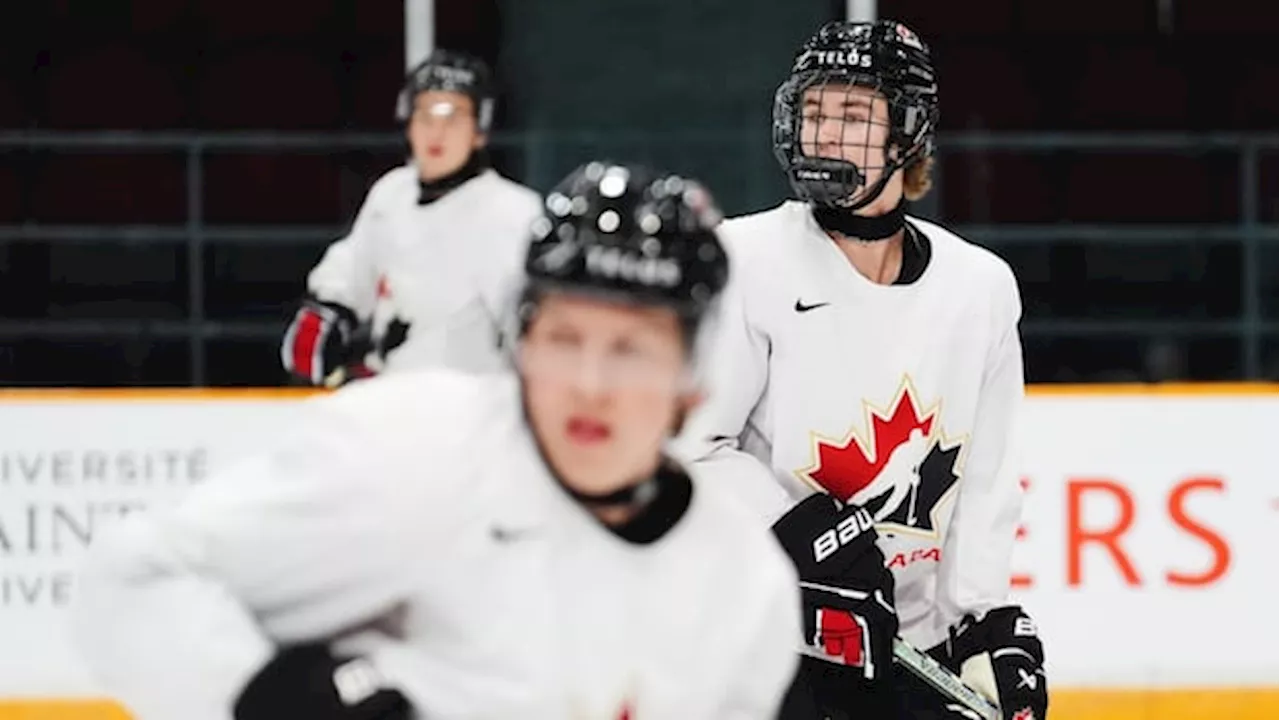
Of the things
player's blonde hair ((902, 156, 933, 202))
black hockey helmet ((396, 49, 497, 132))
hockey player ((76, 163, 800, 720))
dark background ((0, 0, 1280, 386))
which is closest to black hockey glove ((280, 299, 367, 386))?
black hockey helmet ((396, 49, 497, 132))

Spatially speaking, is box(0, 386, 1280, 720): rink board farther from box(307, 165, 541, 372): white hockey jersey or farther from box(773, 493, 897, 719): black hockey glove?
box(773, 493, 897, 719): black hockey glove

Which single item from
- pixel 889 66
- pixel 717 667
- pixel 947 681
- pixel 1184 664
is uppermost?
pixel 889 66

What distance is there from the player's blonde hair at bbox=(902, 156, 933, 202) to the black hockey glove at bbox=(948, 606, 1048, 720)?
413 millimetres

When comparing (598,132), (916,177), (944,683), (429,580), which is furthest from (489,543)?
(598,132)

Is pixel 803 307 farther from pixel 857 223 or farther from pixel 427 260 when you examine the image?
pixel 427 260

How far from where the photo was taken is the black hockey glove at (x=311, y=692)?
1393 millimetres

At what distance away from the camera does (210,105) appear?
7.38 metres

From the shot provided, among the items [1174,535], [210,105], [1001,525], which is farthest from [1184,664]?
[210,105]

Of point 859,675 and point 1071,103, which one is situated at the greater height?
point 1071,103

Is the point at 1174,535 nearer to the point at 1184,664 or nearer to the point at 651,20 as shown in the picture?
the point at 1184,664

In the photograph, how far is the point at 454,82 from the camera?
4.84 meters

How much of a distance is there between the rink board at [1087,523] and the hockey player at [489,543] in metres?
2.85

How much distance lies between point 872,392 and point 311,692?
988 mm

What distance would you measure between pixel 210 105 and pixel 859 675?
5.39m
